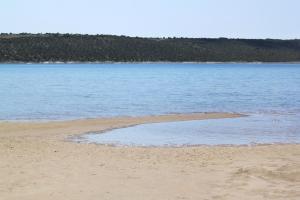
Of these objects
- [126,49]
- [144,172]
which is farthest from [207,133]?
[126,49]

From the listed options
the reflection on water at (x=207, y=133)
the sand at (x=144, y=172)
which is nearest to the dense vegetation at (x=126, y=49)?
the reflection on water at (x=207, y=133)

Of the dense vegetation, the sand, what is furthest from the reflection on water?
the dense vegetation

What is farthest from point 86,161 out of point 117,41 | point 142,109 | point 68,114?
point 117,41

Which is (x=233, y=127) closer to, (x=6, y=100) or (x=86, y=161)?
(x=86, y=161)

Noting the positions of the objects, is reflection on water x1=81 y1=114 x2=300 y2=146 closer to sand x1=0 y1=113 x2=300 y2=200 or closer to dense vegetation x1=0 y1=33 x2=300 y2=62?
sand x1=0 y1=113 x2=300 y2=200

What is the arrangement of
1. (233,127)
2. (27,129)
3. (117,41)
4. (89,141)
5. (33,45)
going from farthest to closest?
1. (117,41)
2. (33,45)
3. (233,127)
4. (27,129)
5. (89,141)

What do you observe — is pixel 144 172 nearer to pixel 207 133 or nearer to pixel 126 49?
pixel 207 133

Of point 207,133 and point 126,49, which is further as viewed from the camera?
point 126,49

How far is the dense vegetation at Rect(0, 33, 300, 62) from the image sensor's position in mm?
160625

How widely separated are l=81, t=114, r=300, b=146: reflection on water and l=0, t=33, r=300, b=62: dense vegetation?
470 ft

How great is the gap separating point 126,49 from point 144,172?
16529 cm

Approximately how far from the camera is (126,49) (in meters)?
174

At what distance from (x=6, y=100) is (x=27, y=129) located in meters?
13.7

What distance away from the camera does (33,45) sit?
525 ft
